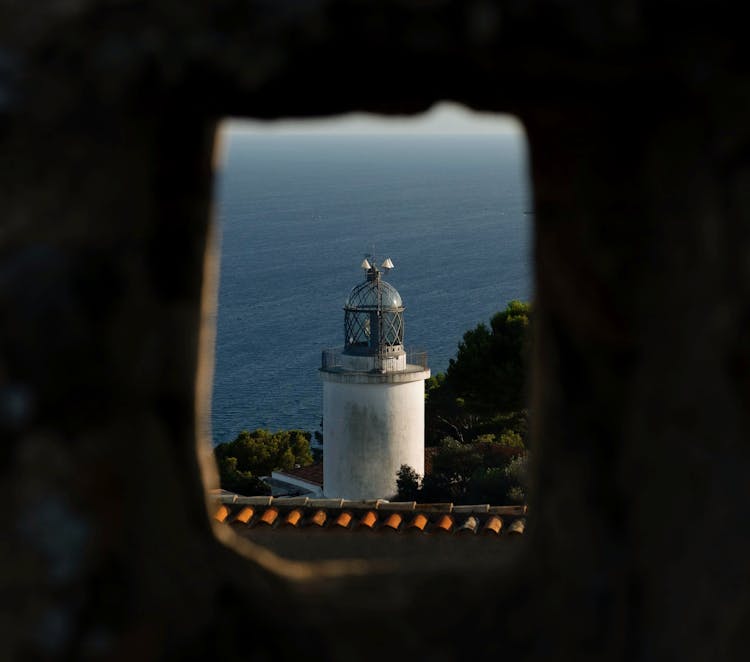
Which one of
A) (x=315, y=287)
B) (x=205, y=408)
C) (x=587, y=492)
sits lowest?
(x=587, y=492)

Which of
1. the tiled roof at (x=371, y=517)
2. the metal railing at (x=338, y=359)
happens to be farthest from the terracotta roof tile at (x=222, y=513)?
the metal railing at (x=338, y=359)

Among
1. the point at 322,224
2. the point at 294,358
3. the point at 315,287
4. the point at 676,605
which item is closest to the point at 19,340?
the point at 676,605

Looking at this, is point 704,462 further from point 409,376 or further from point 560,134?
point 409,376

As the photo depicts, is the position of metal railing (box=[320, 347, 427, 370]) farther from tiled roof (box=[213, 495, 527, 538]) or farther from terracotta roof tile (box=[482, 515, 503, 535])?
terracotta roof tile (box=[482, 515, 503, 535])

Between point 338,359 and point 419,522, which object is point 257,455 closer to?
point 338,359

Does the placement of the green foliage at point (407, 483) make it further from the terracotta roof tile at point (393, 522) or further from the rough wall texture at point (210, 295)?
the rough wall texture at point (210, 295)

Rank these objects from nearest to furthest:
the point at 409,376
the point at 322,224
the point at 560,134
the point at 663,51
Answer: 1. the point at 663,51
2. the point at 560,134
3. the point at 409,376
4. the point at 322,224

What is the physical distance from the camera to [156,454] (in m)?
2.39

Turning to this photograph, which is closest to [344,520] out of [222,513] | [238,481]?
[222,513]

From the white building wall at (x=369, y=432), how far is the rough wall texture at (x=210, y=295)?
23653 millimetres

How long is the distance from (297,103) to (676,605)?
1354 mm

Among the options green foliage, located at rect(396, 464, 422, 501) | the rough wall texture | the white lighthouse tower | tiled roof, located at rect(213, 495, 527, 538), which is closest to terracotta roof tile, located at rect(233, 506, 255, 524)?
tiled roof, located at rect(213, 495, 527, 538)

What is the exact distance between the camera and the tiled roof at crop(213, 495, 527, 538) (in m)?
8.89

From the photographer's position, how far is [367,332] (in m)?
26.8
